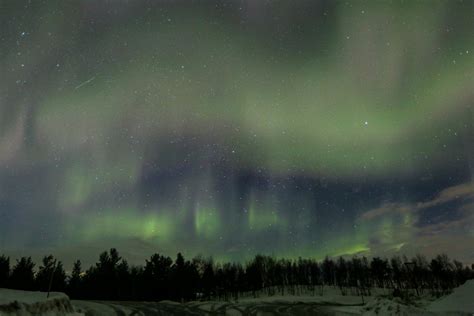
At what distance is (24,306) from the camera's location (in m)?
22.8

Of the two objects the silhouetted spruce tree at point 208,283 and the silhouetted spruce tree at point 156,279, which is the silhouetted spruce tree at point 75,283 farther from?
the silhouetted spruce tree at point 208,283

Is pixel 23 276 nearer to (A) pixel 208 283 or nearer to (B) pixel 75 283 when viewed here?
(B) pixel 75 283

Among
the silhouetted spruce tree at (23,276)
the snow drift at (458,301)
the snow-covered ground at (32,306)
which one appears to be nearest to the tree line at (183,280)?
the silhouetted spruce tree at (23,276)

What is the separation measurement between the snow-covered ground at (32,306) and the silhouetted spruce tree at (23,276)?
66.0m

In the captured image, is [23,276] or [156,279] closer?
[23,276]

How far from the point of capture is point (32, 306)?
23.8m

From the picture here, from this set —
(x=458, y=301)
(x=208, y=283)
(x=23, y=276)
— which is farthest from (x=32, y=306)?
(x=208, y=283)

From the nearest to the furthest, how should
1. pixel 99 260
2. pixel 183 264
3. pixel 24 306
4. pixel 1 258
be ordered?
pixel 24 306 → pixel 1 258 → pixel 99 260 → pixel 183 264

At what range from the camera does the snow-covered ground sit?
69.7 ft

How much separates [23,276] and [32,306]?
7438cm

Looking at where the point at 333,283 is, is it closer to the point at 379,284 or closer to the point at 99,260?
the point at 379,284

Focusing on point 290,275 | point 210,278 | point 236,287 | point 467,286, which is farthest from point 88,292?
point 290,275

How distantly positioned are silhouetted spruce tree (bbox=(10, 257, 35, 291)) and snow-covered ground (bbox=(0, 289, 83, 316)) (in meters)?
66.0

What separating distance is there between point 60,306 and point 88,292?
226ft
